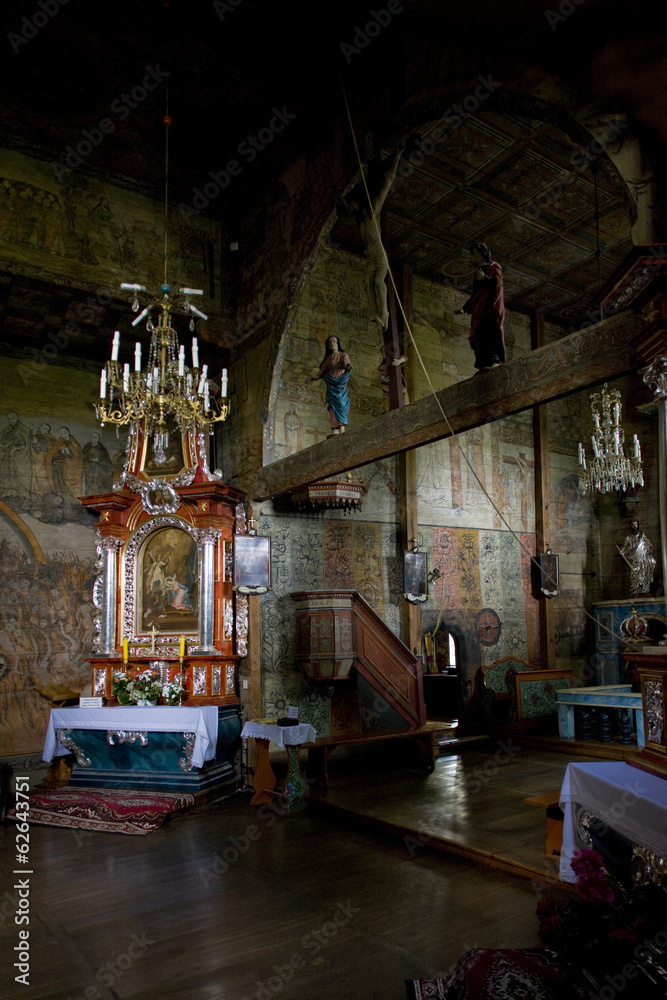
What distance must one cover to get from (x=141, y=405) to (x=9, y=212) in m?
3.88

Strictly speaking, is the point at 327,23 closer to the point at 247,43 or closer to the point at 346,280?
the point at 247,43

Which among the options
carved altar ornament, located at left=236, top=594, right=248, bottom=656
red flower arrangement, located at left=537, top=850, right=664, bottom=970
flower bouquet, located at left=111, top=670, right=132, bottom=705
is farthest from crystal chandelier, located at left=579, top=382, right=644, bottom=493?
red flower arrangement, located at left=537, top=850, right=664, bottom=970

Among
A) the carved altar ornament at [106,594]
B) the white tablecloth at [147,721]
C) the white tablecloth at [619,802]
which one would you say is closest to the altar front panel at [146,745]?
the white tablecloth at [147,721]

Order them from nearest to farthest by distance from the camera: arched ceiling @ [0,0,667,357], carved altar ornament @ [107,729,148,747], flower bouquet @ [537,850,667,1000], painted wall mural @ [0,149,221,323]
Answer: flower bouquet @ [537,850,667,1000]
arched ceiling @ [0,0,667,357]
carved altar ornament @ [107,729,148,747]
painted wall mural @ [0,149,221,323]

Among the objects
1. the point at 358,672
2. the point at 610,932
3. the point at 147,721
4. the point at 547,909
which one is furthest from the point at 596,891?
the point at 147,721

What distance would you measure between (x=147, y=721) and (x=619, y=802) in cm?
605

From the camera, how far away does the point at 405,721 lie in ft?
30.9

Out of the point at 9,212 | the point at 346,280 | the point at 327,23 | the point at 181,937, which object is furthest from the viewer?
the point at 346,280

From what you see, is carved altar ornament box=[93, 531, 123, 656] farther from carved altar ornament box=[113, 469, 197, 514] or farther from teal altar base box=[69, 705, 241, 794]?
teal altar base box=[69, 705, 241, 794]

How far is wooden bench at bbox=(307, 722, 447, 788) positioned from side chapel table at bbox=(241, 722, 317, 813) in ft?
1.06

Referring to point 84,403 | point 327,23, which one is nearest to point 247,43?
point 327,23

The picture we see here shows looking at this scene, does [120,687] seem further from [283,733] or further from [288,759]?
[283,733]

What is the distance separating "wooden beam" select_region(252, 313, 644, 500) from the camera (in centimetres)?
496

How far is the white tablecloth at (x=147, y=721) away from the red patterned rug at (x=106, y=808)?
577mm
